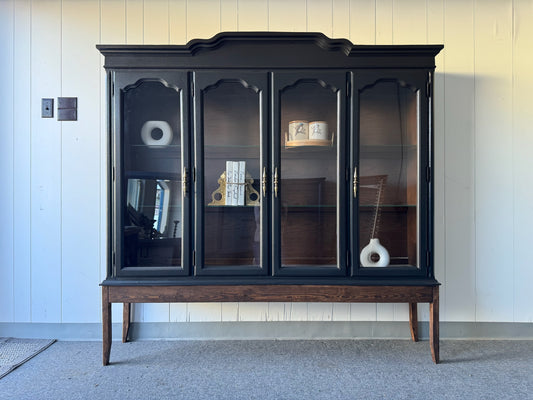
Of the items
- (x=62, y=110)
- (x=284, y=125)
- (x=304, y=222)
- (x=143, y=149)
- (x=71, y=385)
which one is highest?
(x=62, y=110)

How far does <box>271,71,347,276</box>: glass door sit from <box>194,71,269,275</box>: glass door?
0.07 m

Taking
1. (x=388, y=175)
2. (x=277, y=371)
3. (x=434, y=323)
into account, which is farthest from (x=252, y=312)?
(x=388, y=175)

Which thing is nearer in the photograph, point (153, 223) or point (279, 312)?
point (153, 223)

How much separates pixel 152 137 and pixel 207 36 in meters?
0.73

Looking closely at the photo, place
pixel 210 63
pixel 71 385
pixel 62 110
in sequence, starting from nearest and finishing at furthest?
pixel 71 385
pixel 210 63
pixel 62 110

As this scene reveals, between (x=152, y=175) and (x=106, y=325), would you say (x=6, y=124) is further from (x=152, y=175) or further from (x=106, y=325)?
(x=106, y=325)

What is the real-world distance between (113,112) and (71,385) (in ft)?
3.99

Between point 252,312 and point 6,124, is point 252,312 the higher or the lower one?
the lower one

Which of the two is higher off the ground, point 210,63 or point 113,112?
point 210,63

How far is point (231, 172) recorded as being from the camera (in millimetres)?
1659

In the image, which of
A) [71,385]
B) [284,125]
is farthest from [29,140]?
[284,125]

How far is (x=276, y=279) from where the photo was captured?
157 centimetres

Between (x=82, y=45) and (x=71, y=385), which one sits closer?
(x=71, y=385)

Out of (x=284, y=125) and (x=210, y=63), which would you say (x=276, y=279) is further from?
(x=210, y=63)
